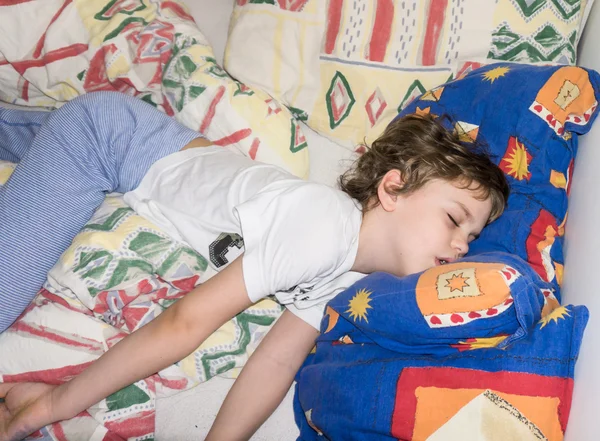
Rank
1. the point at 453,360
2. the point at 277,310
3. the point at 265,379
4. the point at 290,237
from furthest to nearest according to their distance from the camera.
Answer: the point at 277,310 < the point at 265,379 < the point at 290,237 < the point at 453,360

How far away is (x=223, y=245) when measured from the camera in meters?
1.22

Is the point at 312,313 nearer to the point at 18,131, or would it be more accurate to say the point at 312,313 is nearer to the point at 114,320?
the point at 114,320

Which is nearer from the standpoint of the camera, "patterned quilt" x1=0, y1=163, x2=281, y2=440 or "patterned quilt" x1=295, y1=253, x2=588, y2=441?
"patterned quilt" x1=295, y1=253, x2=588, y2=441

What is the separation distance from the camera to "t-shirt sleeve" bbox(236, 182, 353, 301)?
108 cm

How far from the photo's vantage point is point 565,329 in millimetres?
903

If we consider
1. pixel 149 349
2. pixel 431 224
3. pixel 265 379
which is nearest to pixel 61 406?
pixel 149 349

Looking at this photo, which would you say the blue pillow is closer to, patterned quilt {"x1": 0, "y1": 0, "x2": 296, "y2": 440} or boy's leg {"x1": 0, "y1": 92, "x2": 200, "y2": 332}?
patterned quilt {"x1": 0, "y1": 0, "x2": 296, "y2": 440}

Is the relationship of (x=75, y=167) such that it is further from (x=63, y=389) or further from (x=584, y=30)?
(x=584, y=30)

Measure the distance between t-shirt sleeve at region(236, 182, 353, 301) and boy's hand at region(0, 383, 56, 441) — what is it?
17.4 inches

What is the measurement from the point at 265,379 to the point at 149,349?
0.25 metres

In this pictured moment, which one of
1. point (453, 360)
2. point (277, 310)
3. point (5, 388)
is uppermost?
point (453, 360)

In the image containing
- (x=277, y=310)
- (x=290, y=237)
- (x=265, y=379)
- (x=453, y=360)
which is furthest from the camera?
(x=277, y=310)

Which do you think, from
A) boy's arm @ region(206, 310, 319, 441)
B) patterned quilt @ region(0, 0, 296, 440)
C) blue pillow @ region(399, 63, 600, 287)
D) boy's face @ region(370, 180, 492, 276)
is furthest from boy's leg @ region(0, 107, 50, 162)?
blue pillow @ region(399, 63, 600, 287)

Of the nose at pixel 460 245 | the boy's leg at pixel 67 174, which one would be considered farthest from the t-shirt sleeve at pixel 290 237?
the boy's leg at pixel 67 174
